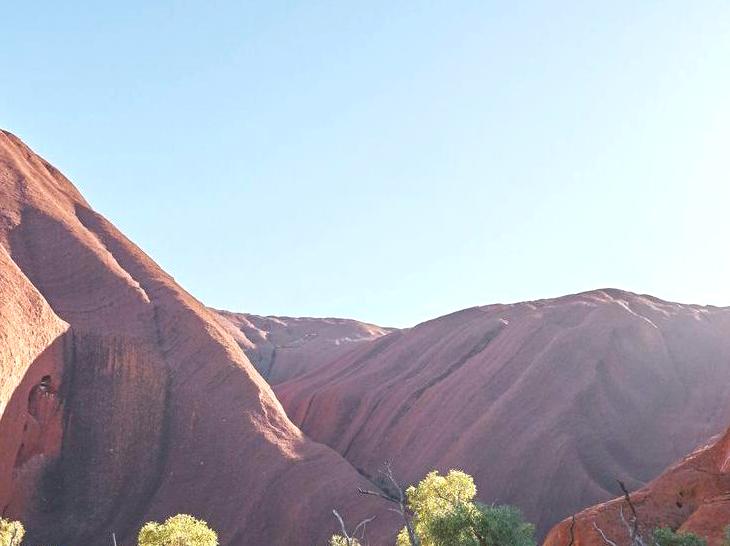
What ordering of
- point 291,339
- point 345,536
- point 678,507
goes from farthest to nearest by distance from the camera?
1. point 291,339
2. point 678,507
3. point 345,536

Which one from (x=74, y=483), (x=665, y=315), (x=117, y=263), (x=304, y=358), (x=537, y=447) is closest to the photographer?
(x=74, y=483)

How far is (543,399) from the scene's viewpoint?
59.4m

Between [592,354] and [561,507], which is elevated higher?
[592,354]

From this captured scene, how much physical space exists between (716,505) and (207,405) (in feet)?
119

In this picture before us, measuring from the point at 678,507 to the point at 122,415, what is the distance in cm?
3782

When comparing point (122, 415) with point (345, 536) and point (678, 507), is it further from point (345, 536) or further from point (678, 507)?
point (345, 536)

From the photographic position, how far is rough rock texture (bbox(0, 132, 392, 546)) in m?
43.7

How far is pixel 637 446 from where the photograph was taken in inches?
2170

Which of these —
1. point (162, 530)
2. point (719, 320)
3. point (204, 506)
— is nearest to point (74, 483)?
point (204, 506)

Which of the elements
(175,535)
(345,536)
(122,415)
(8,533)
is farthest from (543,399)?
(345,536)

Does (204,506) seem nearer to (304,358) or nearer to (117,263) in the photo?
(117,263)

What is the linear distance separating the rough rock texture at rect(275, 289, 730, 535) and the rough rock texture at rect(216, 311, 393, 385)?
24327mm

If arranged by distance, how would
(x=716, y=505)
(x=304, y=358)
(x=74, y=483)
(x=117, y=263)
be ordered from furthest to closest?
(x=304, y=358) → (x=117, y=263) → (x=74, y=483) → (x=716, y=505)

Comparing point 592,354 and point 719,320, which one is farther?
point 719,320
